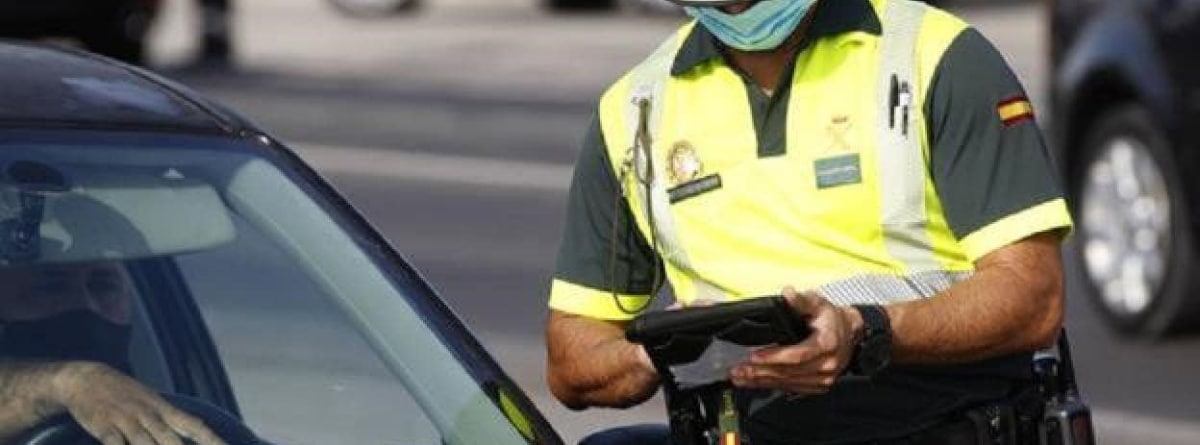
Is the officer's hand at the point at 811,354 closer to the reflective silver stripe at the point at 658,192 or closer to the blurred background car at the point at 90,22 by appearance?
the reflective silver stripe at the point at 658,192

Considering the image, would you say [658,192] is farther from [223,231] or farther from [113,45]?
[113,45]

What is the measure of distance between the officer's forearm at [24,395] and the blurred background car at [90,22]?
57.9 feet

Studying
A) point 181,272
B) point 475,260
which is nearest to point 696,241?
point 181,272

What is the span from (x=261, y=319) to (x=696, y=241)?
1616 mm

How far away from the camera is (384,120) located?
19.3 meters

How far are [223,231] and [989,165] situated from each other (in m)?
0.90

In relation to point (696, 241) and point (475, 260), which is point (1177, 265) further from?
point (696, 241)

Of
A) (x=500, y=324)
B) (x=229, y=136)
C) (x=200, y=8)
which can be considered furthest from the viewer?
(x=200, y=8)

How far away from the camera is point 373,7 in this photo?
28703mm

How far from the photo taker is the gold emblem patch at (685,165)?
4.32 metres

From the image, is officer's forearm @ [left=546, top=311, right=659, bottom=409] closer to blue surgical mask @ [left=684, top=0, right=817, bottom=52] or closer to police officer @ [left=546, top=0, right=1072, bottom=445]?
police officer @ [left=546, top=0, right=1072, bottom=445]

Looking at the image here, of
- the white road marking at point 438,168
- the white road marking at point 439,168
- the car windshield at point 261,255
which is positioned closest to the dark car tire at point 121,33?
the white road marking at point 438,168

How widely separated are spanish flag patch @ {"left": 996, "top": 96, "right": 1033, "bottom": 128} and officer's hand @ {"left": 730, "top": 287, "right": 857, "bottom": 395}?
1.14 ft

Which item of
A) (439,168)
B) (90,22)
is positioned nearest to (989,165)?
(439,168)
